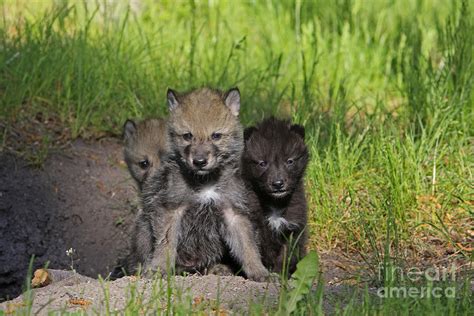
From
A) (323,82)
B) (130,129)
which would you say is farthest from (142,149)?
(323,82)

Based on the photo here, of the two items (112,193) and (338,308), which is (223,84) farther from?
(338,308)

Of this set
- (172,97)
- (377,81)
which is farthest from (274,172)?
(377,81)

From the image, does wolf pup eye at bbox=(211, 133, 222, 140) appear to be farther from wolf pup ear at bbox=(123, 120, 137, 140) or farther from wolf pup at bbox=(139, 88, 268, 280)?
wolf pup ear at bbox=(123, 120, 137, 140)

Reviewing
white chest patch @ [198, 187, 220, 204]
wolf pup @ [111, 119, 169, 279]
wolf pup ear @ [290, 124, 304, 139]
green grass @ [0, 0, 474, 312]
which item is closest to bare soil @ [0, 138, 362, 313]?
green grass @ [0, 0, 474, 312]

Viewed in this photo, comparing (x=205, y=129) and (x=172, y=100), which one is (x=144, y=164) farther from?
(x=205, y=129)

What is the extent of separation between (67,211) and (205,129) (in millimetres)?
2350

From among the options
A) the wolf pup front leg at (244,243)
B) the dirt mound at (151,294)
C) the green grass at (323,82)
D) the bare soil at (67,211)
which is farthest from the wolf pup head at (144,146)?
the dirt mound at (151,294)

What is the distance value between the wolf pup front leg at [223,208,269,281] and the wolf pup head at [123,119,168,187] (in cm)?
120

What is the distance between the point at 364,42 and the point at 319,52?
50 cm

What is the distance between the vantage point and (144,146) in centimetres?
746

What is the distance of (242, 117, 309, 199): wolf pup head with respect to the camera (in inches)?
251

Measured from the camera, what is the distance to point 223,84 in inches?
340

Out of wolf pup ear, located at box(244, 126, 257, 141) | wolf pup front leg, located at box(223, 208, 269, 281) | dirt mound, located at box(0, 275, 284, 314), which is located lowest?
dirt mound, located at box(0, 275, 284, 314)

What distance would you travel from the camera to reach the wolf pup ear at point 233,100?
21.6 ft
